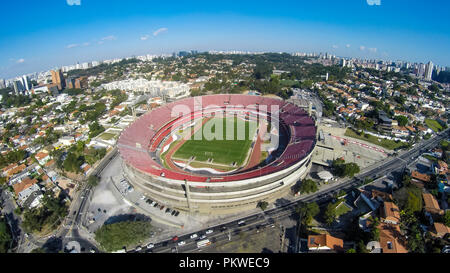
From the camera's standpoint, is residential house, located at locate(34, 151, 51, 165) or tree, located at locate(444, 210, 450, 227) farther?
residential house, located at locate(34, 151, 51, 165)

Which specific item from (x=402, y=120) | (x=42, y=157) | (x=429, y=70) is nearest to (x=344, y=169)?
(x=402, y=120)

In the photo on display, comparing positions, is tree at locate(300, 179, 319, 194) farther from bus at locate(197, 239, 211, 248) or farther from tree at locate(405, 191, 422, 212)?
bus at locate(197, 239, 211, 248)

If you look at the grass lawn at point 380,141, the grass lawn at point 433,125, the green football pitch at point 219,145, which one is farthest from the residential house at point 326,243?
the grass lawn at point 433,125

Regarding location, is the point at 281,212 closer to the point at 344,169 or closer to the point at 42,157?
the point at 344,169

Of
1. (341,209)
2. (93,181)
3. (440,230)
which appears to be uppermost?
(93,181)

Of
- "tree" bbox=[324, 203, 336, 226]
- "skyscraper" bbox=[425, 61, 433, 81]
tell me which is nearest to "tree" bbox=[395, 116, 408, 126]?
"tree" bbox=[324, 203, 336, 226]

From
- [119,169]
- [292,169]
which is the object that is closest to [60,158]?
[119,169]

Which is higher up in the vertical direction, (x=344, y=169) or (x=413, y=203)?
(x=344, y=169)
